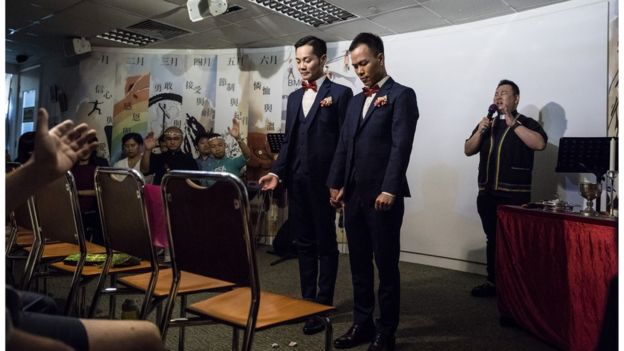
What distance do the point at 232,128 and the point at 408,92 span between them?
3.95 meters

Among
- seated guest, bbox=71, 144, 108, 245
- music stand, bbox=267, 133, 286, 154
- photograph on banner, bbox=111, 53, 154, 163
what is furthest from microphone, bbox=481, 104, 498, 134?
photograph on banner, bbox=111, 53, 154, 163

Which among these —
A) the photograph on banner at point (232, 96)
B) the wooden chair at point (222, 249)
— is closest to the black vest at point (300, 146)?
the wooden chair at point (222, 249)

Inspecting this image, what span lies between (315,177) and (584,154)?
1.72 meters

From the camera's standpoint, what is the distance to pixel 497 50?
444cm

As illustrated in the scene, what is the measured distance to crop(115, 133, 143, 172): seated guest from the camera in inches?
226

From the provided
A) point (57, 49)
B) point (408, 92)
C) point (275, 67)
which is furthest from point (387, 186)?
point (57, 49)

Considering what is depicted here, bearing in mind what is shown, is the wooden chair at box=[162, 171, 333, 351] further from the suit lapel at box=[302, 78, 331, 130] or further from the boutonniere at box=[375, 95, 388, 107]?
the suit lapel at box=[302, 78, 331, 130]

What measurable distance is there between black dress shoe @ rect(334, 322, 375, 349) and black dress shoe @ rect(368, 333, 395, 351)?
109 mm

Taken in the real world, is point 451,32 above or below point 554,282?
above

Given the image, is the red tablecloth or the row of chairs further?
the red tablecloth

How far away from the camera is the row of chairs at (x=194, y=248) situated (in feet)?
4.34

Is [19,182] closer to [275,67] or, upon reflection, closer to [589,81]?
[589,81]

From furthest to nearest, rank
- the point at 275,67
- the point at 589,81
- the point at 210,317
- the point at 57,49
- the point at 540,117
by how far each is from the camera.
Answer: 1. the point at 57,49
2. the point at 275,67
3. the point at 540,117
4. the point at 589,81
5. the point at 210,317

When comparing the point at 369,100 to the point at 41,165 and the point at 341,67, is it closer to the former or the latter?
the point at 41,165
